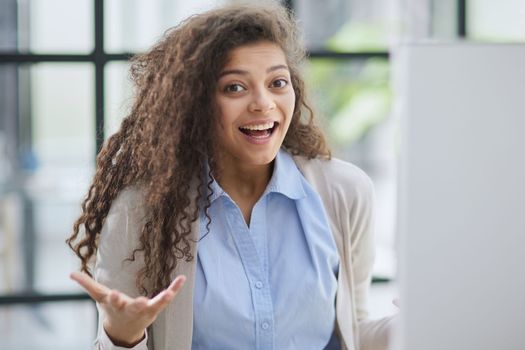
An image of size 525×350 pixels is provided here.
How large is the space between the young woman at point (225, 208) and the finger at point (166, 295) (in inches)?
10.9

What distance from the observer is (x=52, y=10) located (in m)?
2.92

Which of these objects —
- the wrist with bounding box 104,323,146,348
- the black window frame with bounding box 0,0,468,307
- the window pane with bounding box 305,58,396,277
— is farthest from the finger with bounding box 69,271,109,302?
the window pane with bounding box 305,58,396,277

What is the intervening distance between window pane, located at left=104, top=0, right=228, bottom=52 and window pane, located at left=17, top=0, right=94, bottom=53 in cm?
7

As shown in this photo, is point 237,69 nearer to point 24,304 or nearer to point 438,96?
point 438,96

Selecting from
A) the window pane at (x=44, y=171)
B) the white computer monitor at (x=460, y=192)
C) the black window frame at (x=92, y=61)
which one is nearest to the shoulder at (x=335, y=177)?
the white computer monitor at (x=460, y=192)

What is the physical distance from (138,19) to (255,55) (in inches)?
60.6

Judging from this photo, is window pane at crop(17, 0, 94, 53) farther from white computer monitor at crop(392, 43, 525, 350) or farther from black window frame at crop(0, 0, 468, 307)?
white computer monitor at crop(392, 43, 525, 350)

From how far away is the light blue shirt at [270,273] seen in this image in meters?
1.50

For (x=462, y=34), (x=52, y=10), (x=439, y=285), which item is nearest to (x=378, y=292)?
(x=462, y=34)

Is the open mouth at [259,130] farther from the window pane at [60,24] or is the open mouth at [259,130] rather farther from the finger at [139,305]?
the window pane at [60,24]

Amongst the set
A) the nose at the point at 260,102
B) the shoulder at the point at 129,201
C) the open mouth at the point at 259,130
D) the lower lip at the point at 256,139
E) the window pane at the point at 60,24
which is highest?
the window pane at the point at 60,24

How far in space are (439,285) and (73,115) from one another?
227cm

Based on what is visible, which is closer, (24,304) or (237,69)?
(237,69)

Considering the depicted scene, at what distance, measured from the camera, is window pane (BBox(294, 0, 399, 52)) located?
305cm
